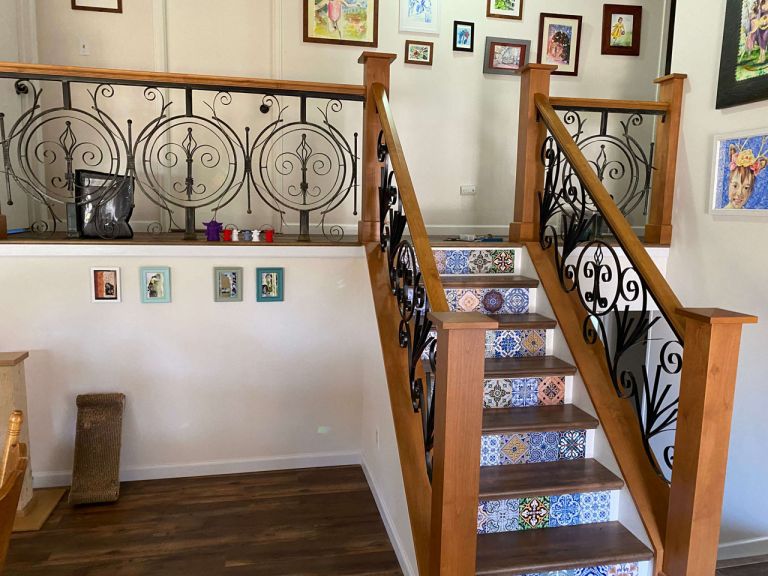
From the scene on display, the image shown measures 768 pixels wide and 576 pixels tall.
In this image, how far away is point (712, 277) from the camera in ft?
11.3

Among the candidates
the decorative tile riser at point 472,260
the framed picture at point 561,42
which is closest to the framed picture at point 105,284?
the decorative tile riser at point 472,260

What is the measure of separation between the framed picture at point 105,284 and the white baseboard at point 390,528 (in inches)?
70.3

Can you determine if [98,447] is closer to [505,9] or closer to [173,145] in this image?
[173,145]

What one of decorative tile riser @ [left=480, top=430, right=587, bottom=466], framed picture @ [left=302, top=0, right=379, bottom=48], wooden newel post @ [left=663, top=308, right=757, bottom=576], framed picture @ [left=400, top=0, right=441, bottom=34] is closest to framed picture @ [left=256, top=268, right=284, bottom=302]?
decorative tile riser @ [left=480, top=430, right=587, bottom=466]

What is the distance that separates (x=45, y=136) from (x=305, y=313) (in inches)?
102

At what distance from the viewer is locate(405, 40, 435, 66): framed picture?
16.3 ft

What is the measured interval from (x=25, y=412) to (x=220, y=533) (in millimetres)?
1281

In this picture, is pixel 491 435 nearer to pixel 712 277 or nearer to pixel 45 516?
pixel 712 277

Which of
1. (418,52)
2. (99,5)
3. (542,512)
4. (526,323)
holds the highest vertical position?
(99,5)

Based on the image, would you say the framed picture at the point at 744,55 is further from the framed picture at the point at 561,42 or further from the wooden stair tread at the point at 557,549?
the wooden stair tread at the point at 557,549

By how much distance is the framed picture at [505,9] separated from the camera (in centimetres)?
507

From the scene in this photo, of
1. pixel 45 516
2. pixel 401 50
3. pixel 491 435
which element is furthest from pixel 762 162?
pixel 45 516

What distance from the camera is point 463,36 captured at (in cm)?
Answer: 506

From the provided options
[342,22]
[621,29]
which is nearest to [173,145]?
[342,22]
